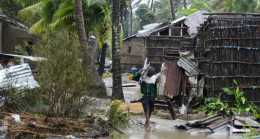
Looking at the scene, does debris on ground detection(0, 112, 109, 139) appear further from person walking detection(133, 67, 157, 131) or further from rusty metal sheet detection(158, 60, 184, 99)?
rusty metal sheet detection(158, 60, 184, 99)

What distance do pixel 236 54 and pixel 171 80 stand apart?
2.25 m

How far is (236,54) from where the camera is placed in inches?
460

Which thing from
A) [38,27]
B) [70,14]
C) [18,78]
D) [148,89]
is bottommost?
[148,89]

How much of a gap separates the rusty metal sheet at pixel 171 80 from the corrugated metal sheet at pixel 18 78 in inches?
184

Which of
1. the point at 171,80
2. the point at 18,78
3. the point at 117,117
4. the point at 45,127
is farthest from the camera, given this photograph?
the point at 171,80

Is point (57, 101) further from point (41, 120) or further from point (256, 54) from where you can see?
point (256, 54)

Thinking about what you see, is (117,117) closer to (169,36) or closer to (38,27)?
(38,27)

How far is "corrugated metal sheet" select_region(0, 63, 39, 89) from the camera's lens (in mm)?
8430

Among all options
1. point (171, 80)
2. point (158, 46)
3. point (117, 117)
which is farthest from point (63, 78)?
point (158, 46)

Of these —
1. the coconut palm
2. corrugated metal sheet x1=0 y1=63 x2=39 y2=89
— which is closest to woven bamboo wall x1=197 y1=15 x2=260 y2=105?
corrugated metal sheet x1=0 y1=63 x2=39 y2=89

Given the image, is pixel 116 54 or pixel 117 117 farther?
pixel 116 54

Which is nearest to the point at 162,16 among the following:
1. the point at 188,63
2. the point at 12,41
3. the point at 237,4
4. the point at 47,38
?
the point at 237,4

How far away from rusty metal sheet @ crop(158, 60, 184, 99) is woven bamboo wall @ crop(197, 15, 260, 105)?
1257 mm

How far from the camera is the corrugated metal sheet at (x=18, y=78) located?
27.7 feet
